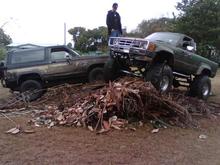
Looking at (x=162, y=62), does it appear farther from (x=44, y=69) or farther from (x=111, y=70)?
(x=44, y=69)

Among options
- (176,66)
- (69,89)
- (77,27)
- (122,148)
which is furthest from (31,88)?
(77,27)

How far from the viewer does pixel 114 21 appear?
14242 millimetres

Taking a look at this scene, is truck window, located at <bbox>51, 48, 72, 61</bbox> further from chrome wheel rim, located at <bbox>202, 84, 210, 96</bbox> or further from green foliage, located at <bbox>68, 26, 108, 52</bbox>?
green foliage, located at <bbox>68, 26, 108, 52</bbox>

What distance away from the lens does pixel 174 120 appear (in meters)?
10.6

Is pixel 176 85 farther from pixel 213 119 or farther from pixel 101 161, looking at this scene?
pixel 101 161

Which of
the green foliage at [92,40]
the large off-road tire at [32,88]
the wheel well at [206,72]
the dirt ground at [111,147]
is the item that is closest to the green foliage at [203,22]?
the wheel well at [206,72]

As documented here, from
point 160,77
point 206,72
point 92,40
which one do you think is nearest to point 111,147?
point 160,77

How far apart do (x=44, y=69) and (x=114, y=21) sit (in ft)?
9.02

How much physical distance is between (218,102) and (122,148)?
6.80 metres

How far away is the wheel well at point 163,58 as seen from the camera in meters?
12.2

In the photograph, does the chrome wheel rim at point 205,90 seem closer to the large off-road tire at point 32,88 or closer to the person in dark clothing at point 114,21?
the person in dark clothing at point 114,21

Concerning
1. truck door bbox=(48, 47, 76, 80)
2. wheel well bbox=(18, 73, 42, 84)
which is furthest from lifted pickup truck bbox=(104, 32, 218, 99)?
wheel well bbox=(18, 73, 42, 84)

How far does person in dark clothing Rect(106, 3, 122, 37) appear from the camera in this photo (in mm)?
14250

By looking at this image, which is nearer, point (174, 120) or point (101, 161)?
point (101, 161)
